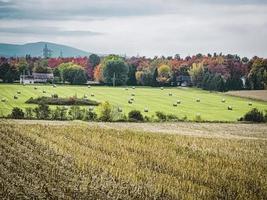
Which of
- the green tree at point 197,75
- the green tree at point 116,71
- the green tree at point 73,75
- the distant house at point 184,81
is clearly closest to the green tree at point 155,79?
the green tree at point 116,71

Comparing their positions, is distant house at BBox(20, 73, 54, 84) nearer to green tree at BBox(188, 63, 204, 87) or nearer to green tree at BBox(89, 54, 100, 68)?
green tree at BBox(188, 63, 204, 87)

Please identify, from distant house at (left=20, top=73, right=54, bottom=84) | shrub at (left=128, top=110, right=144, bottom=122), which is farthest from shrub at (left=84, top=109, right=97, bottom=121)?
distant house at (left=20, top=73, right=54, bottom=84)

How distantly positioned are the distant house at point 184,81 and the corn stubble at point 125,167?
97.8 metres

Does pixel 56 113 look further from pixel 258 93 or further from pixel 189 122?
pixel 258 93

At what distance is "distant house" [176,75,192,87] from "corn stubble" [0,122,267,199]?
3852 inches

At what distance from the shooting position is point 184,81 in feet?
467

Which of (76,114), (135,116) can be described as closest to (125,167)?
(76,114)

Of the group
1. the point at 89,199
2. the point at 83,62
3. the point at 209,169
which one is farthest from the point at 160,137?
the point at 83,62

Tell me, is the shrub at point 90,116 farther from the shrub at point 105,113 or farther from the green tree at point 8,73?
the green tree at point 8,73

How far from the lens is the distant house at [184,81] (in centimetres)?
13800

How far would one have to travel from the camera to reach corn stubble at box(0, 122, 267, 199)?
20.4 m

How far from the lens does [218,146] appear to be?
1479 inches

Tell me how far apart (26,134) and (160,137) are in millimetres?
10620

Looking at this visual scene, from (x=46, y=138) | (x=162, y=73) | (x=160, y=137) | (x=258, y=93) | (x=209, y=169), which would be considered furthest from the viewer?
(x=162, y=73)
